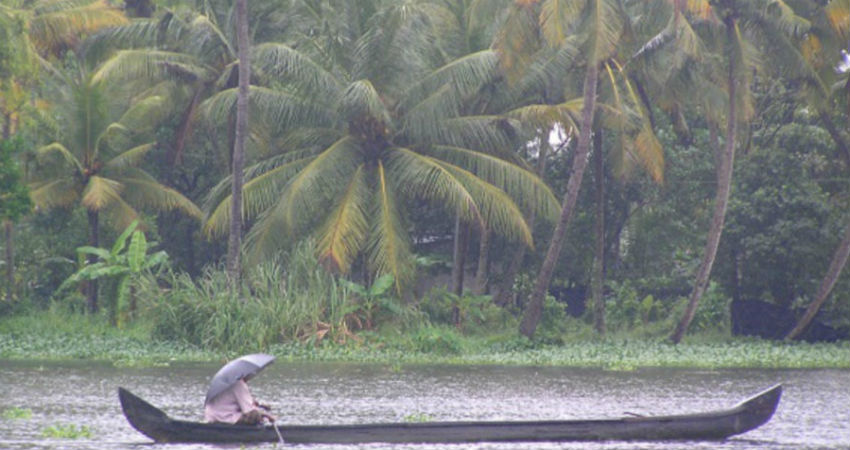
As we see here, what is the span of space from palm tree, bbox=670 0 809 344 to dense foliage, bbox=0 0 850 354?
0.19 ft

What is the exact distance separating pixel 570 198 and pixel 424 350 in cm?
448

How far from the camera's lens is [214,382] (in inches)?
564

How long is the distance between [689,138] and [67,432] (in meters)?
24.9

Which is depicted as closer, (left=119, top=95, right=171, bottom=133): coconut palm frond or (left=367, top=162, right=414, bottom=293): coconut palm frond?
(left=367, top=162, right=414, bottom=293): coconut palm frond

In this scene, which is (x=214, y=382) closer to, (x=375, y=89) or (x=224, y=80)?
(x=375, y=89)

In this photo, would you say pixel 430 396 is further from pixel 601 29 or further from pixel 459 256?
pixel 459 256

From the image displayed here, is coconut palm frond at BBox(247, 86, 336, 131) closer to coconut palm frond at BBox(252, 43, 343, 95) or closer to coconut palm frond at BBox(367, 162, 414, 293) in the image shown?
coconut palm frond at BBox(252, 43, 343, 95)

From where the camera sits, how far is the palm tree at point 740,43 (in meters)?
28.2

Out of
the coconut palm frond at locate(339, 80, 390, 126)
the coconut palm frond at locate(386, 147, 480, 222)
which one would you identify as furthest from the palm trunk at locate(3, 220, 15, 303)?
the coconut palm frond at locate(386, 147, 480, 222)

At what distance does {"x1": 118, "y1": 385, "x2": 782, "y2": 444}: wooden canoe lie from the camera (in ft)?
46.4

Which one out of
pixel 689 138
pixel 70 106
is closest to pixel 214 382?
pixel 70 106

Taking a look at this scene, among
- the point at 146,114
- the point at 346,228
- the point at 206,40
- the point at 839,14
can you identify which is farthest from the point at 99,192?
the point at 839,14

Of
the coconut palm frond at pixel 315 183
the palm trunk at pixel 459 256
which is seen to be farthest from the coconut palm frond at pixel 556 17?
the palm trunk at pixel 459 256

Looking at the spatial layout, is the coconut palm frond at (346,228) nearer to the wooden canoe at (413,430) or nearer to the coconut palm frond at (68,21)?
the coconut palm frond at (68,21)
